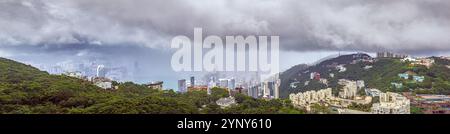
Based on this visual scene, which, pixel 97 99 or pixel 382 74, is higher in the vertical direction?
pixel 382 74

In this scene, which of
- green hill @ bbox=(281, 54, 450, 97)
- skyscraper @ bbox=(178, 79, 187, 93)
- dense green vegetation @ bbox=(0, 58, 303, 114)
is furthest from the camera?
green hill @ bbox=(281, 54, 450, 97)

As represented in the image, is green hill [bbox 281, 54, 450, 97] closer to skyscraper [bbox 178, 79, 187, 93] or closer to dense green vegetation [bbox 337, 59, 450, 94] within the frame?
dense green vegetation [bbox 337, 59, 450, 94]

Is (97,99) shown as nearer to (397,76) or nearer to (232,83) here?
(232,83)

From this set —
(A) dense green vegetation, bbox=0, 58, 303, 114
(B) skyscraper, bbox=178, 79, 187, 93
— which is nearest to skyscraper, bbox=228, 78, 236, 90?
(A) dense green vegetation, bbox=0, 58, 303, 114

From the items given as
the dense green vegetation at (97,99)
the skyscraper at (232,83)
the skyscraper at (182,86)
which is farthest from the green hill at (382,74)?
the skyscraper at (182,86)

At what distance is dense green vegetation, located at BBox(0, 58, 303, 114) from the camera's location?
4.17 metres

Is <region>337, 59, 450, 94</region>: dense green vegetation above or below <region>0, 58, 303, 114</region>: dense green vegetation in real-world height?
above

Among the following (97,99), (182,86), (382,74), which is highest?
(382,74)

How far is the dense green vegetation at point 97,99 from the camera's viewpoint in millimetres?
4166

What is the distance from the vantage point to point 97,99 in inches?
184

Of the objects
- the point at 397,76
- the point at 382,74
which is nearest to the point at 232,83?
the point at 382,74
